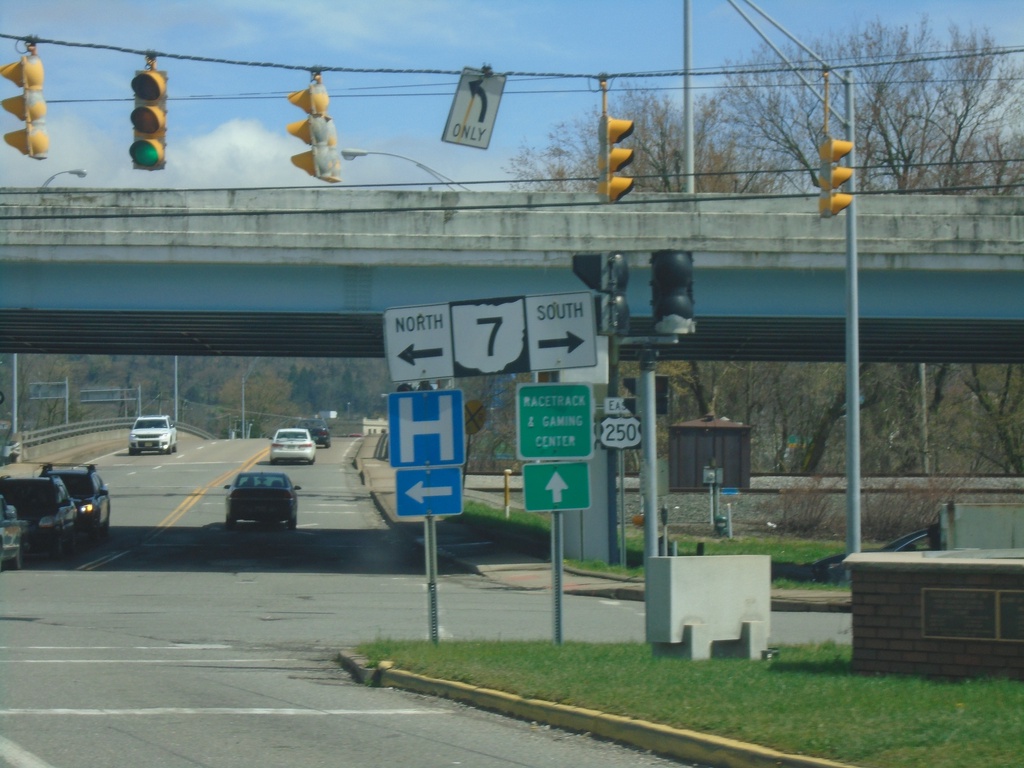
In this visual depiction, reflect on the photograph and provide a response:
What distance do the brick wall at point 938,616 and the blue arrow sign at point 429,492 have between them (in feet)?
13.6

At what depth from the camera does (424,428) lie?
40.2 ft

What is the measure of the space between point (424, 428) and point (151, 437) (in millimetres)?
57381

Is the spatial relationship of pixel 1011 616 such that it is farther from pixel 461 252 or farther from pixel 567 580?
pixel 461 252

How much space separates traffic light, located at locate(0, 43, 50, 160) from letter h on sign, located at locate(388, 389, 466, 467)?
4560mm

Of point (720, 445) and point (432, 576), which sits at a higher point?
point (720, 445)

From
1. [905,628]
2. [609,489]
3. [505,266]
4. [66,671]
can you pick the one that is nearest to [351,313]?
[505,266]

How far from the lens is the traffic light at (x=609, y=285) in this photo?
39.3 ft

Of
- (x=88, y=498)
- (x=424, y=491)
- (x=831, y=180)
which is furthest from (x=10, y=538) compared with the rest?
(x=831, y=180)

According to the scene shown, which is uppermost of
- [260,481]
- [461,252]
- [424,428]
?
[461,252]

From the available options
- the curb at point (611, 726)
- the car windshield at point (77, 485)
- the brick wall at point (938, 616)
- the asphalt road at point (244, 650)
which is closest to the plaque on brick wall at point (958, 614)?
the brick wall at point (938, 616)

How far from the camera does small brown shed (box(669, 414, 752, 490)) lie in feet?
119

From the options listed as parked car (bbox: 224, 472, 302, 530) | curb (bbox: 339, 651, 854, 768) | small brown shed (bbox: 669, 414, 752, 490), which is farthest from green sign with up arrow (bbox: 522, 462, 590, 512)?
small brown shed (bbox: 669, 414, 752, 490)

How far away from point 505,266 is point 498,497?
21.5 metres

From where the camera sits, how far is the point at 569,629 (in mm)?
15828
